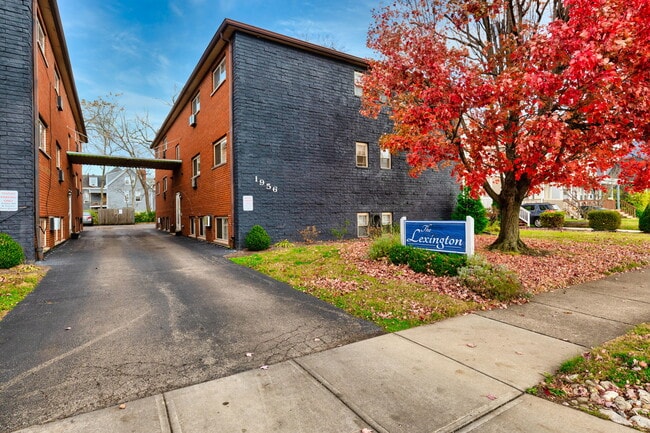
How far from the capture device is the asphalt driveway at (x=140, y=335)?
2.89m

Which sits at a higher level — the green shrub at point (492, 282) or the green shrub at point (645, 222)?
the green shrub at point (645, 222)

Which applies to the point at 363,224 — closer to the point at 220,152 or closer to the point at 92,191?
the point at 220,152

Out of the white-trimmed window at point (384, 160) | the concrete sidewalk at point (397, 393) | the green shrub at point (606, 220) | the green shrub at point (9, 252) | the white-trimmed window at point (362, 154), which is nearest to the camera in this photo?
the concrete sidewalk at point (397, 393)

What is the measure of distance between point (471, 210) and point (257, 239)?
36.8 feet

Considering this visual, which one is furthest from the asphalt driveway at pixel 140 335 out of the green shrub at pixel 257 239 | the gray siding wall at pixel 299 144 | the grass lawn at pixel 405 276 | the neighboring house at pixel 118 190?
the neighboring house at pixel 118 190

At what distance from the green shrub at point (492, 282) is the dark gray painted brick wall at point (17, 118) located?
11172mm

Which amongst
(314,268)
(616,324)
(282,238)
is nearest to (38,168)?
(282,238)

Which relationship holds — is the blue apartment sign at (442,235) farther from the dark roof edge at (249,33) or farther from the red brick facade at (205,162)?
the dark roof edge at (249,33)

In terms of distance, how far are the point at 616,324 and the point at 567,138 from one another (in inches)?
177

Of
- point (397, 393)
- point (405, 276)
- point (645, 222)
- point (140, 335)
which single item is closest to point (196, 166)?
point (405, 276)

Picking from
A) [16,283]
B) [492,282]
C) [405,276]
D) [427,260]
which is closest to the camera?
[492,282]

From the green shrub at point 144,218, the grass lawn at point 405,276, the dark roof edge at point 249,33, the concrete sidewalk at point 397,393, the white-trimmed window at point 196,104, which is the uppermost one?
the dark roof edge at point 249,33

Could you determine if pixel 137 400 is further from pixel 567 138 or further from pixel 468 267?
pixel 567 138

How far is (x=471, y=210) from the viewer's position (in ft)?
54.9
